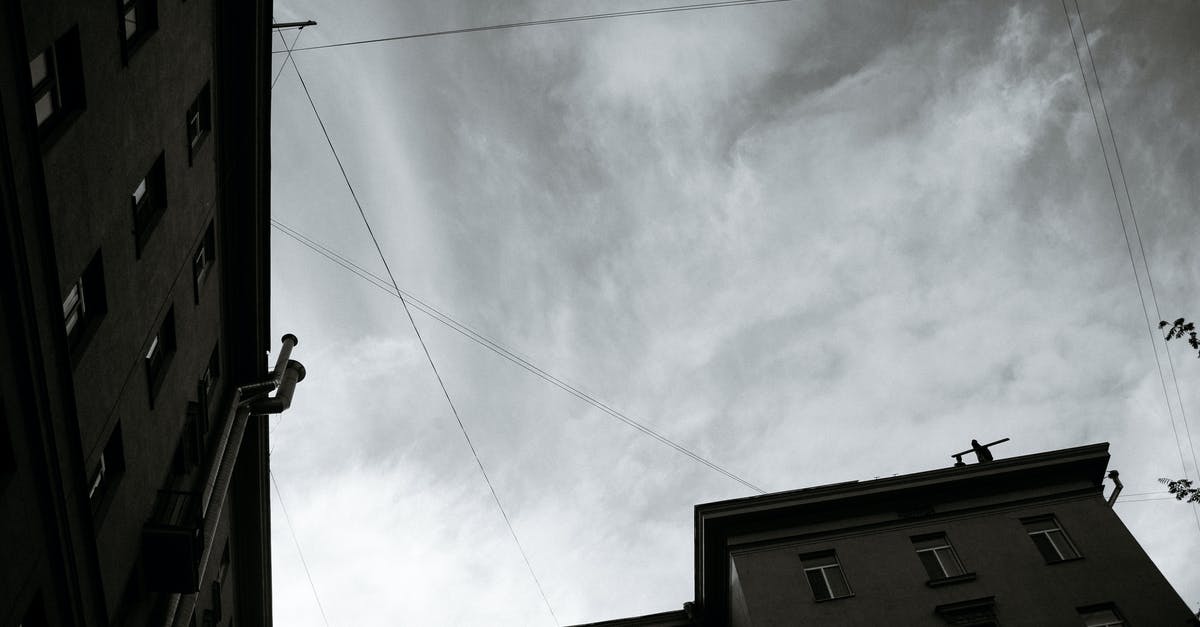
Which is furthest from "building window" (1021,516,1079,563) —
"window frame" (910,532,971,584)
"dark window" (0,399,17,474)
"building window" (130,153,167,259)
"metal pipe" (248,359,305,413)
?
"building window" (130,153,167,259)

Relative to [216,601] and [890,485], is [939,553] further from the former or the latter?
[216,601]

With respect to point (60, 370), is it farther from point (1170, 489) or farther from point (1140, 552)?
point (1140, 552)

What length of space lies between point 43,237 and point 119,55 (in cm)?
398

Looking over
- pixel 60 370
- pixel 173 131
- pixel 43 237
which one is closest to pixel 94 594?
pixel 60 370

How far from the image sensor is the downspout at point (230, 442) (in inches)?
623

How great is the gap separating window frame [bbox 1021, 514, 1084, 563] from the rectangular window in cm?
235

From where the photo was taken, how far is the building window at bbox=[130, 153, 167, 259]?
45.0ft

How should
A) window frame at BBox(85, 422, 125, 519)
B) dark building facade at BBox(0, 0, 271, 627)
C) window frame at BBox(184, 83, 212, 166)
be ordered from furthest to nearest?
window frame at BBox(184, 83, 212, 166), window frame at BBox(85, 422, 125, 519), dark building facade at BBox(0, 0, 271, 627)

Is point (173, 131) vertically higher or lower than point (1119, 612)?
higher

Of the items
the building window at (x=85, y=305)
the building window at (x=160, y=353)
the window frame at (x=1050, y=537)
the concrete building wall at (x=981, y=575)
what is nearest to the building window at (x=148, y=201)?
the building window at (x=85, y=305)

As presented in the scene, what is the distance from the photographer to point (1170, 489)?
1538 centimetres

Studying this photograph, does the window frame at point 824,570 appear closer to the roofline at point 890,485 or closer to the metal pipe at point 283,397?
the roofline at point 890,485

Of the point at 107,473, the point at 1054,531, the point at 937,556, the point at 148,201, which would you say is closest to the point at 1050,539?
the point at 1054,531

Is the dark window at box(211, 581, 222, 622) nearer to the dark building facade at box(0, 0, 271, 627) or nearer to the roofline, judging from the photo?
the dark building facade at box(0, 0, 271, 627)
